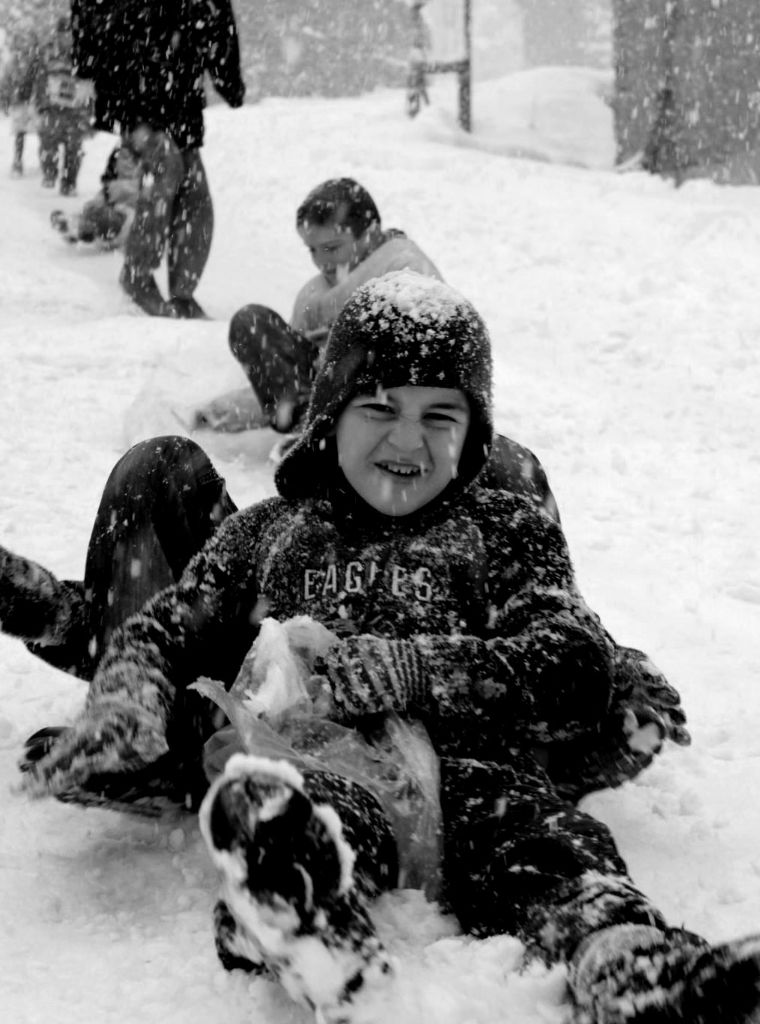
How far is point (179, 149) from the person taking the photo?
24.6 feet

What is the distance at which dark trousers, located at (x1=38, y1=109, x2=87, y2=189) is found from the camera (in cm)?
1242

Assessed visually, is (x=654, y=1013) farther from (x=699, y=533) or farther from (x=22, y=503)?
(x=22, y=503)

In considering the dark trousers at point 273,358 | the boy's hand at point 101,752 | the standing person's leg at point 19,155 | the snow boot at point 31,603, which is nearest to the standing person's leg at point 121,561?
the snow boot at point 31,603

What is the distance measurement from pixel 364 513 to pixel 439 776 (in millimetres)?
569

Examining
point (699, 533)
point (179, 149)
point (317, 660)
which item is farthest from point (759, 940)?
point (179, 149)

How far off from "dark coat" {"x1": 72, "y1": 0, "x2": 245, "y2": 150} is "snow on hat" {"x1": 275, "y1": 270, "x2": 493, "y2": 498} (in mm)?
5568

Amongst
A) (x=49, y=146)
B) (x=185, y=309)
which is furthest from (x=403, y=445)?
(x=49, y=146)

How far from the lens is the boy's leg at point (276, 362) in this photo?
4.93 m

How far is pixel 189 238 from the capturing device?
24.9 ft

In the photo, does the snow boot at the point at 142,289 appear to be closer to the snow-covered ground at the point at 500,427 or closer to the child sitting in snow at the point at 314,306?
the snow-covered ground at the point at 500,427

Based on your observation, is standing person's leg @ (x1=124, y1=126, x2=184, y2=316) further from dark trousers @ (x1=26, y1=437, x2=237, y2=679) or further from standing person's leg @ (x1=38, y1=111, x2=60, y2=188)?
standing person's leg @ (x1=38, y1=111, x2=60, y2=188)

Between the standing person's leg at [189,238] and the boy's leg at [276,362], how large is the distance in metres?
2.60

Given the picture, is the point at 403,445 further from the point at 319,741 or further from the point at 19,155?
the point at 19,155

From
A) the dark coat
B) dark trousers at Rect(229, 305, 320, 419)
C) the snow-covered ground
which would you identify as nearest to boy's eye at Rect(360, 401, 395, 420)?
the snow-covered ground
